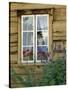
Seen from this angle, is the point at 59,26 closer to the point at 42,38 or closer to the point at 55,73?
the point at 42,38

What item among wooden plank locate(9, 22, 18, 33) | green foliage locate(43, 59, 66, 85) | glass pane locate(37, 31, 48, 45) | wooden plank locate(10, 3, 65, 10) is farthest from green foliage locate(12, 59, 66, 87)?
wooden plank locate(10, 3, 65, 10)

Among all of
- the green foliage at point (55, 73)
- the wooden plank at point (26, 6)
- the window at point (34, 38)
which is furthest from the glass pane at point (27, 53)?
the wooden plank at point (26, 6)

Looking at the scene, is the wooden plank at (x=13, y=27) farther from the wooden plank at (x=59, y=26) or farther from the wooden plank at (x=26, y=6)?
the wooden plank at (x=59, y=26)

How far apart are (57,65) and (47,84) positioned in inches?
5.5

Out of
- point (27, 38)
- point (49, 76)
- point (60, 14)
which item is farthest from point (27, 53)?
point (60, 14)

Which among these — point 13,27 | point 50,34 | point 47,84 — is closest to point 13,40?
point 13,27

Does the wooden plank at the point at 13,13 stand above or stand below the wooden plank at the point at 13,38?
above

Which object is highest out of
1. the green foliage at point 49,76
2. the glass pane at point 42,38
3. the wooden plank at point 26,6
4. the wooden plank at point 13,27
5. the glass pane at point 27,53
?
the wooden plank at point 26,6

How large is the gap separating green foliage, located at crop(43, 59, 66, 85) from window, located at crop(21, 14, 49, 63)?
2.6 inches

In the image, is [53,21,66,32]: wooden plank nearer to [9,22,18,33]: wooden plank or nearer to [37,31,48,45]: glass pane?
[37,31,48,45]: glass pane

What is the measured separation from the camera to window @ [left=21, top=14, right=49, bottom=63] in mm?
1640

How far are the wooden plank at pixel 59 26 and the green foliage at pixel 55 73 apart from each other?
20cm

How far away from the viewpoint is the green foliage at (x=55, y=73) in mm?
1665

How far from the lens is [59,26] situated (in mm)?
1687
